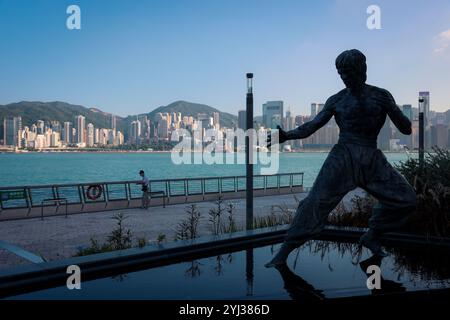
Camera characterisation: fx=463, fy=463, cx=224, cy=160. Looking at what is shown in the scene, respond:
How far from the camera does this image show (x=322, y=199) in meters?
4.64

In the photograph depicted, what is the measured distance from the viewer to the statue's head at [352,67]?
467 centimetres

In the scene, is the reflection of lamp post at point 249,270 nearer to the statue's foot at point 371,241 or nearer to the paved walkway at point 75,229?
the statue's foot at point 371,241

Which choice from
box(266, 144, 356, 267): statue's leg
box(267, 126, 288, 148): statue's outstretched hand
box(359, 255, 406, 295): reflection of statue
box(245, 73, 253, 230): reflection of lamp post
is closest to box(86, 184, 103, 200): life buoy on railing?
box(245, 73, 253, 230): reflection of lamp post

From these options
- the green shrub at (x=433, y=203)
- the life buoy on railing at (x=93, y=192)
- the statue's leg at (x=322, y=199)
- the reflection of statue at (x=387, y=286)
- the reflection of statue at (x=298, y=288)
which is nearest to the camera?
the reflection of statue at (x=298, y=288)

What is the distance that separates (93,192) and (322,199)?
1471cm

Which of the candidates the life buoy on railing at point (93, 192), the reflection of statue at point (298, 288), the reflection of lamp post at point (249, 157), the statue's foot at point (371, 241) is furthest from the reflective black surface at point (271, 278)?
the life buoy on railing at point (93, 192)

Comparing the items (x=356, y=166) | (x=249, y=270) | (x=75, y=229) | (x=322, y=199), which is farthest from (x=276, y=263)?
(x=75, y=229)

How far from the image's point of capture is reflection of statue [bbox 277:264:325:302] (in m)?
3.81

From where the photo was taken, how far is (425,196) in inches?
276

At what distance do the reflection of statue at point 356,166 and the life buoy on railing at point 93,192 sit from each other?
14.2 m

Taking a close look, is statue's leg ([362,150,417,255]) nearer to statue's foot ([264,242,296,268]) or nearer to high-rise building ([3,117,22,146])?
statue's foot ([264,242,296,268])

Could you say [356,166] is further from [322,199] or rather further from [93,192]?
[93,192]

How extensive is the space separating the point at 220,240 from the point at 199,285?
1.50 meters
